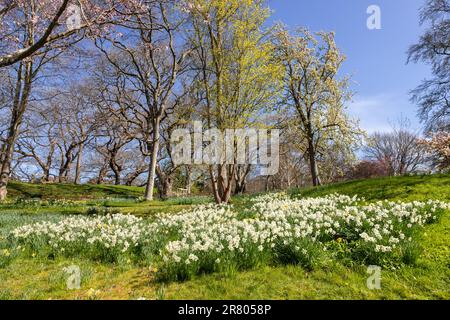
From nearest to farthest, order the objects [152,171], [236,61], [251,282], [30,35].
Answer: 1. [251,282]
2. [236,61]
3. [30,35]
4. [152,171]

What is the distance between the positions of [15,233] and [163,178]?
1923 cm

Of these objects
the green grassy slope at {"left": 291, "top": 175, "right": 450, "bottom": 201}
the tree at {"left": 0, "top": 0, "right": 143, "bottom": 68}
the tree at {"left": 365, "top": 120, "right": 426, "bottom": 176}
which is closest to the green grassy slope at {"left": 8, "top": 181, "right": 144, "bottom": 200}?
the tree at {"left": 0, "top": 0, "right": 143, "bottom": 68}

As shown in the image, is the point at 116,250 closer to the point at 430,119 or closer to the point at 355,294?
the point at 355,294

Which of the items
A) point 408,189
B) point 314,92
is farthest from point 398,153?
point 408,189

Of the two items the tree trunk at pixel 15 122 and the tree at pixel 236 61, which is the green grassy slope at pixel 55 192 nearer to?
the tree trunk at pixel 15 122

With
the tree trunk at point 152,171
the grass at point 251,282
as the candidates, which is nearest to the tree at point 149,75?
the tree trunk at point 152,171

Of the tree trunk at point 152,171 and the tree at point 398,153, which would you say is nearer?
the tree trunk at point 152,171

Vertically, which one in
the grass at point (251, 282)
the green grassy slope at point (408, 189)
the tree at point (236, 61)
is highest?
the tree at point (236, 61)

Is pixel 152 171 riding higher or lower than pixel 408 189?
higher

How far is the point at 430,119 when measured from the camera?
20.8 metres

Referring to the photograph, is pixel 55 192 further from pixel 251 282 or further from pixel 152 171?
pixel 251 282

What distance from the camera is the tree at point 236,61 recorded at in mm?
10430

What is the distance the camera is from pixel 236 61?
1055 cm
